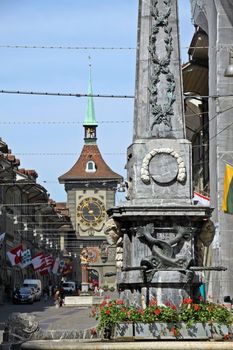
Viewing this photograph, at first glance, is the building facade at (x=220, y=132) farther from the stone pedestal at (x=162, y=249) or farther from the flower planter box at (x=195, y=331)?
the flower planter box at (x=195, y=331)

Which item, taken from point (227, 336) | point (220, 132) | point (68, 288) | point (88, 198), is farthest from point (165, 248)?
point (88, 198)

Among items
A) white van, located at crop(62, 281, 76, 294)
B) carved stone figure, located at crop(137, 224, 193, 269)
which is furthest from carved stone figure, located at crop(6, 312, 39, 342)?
white van, located at crop(62, 281, 76, 294)

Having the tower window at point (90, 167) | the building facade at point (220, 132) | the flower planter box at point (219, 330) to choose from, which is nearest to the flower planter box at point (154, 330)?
the flower planter box at point (219, 330)

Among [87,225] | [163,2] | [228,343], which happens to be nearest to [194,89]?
[163,2]

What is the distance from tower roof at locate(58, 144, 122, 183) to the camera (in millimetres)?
162375

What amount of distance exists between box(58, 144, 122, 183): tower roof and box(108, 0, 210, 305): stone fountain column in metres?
140

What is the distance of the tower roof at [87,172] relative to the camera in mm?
162375

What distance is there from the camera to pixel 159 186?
19.0 meters

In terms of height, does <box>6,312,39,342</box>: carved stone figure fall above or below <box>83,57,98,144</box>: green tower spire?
below

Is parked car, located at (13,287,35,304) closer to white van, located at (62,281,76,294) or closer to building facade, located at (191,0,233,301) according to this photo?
white van, located at (62,281,76,294)

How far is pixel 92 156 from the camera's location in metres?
168

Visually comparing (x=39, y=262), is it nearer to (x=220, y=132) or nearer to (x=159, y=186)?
(x=220, y=132)

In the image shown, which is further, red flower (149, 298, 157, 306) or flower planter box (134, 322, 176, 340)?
red flower (149, 298, 157, 306)

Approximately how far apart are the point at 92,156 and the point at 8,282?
81.4 meters
